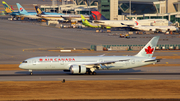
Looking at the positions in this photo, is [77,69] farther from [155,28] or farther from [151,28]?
[151,28]

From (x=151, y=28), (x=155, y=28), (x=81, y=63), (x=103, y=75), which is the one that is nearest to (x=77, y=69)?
(x=81, y=63)

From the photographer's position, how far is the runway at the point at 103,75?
2141 inches

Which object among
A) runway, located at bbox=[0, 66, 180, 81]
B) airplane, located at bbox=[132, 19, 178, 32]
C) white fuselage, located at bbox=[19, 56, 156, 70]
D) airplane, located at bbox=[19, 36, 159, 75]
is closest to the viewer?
runway, located at bbox=[0, 66, 180, 81]

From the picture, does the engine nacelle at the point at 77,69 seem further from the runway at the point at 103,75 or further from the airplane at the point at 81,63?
the runway at the point at 103,75

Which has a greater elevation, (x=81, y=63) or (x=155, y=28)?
(x=155, y=28)

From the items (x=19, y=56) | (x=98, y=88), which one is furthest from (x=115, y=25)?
(x=98, y=88)

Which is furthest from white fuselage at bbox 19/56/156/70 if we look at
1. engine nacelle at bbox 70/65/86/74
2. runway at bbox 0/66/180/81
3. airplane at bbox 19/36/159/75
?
runway at bbox 0/66/180/81

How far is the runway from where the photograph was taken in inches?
2141

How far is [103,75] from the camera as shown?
58156mm

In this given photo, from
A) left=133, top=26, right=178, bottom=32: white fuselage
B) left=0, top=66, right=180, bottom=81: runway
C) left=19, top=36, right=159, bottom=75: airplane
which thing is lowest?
left=0, top=66, right=180, bottom=81: runway

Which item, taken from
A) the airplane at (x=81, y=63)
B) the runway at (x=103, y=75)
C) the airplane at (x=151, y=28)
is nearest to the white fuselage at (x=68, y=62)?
the airplane at (x=81, y=63)

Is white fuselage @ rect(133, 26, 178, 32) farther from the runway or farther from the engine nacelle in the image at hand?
the engine nacelle

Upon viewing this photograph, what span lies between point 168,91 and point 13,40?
96.7m

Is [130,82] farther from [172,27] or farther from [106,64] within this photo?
[172,27]
